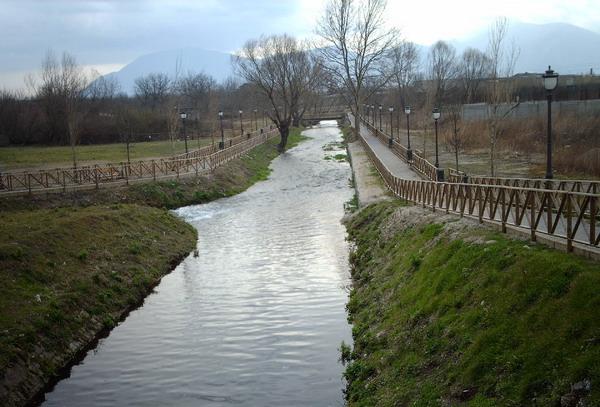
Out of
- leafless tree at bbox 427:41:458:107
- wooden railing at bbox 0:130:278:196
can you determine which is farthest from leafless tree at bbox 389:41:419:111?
wooden railing at bbox 0:130:278:196

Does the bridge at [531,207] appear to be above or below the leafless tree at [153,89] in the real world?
below

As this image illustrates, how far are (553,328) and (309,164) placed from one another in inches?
1785

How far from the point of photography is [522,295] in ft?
30.7

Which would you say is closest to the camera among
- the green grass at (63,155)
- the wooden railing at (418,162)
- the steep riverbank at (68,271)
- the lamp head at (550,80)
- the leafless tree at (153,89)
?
the steep riverbank at (68,271)

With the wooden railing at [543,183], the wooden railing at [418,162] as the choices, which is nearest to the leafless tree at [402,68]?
the wooden railing at [418,162]

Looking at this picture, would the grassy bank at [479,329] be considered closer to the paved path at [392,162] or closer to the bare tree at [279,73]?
the paved path at [392,162]

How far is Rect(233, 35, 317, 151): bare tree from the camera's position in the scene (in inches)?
2647

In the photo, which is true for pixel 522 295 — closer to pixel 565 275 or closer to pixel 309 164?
pixel 565 275

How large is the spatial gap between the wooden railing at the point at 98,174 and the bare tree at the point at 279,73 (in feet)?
74.5

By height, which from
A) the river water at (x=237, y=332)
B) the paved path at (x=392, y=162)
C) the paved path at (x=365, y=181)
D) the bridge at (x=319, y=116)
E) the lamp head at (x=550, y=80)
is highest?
the bridge at (x=319, y=116)

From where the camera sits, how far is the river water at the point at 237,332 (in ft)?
39.7

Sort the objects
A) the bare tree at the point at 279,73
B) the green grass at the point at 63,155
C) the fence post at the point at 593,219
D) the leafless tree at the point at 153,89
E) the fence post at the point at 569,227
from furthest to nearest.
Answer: the leafless tree at the point at 153,89
the bare tree at the point at 279,73
the green grass at the point at 63,155
the fence post at the point at 569,227
the fence post at the point at 593,219

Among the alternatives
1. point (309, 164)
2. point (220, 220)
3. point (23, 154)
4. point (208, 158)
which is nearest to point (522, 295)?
point (220, 220)

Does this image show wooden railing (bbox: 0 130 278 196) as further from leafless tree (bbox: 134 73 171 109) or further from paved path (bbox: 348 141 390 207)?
leafless tree (bbox: 134 73 171 109)
